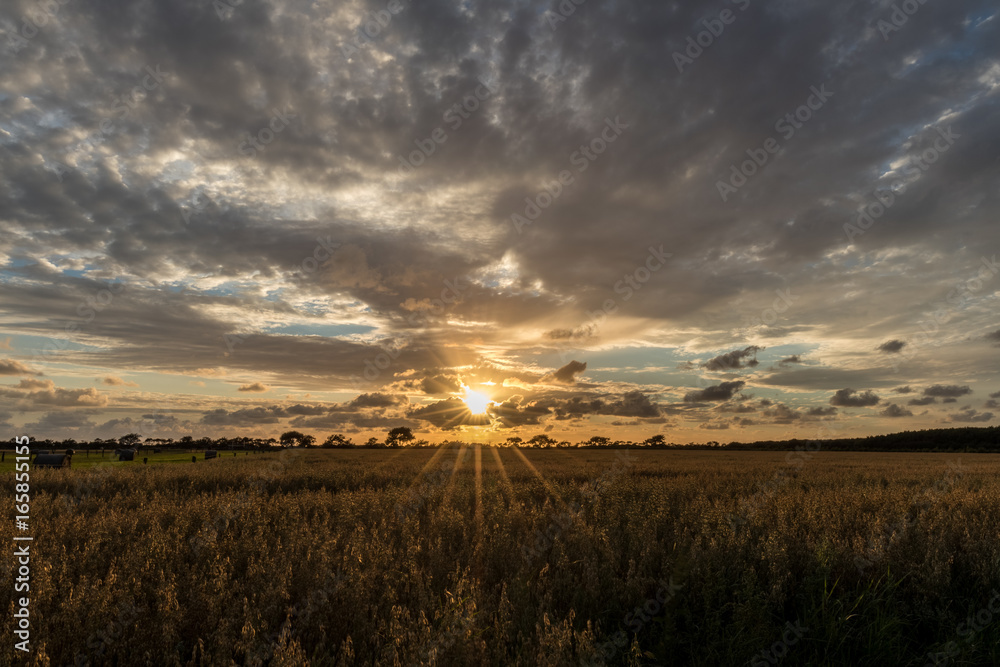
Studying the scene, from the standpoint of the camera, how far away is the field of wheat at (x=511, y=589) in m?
4.02

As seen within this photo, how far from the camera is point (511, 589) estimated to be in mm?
5133

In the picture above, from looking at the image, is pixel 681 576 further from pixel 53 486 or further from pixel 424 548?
pixel 53 486

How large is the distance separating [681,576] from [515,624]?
7.10 ft

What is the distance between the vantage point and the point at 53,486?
577 inches

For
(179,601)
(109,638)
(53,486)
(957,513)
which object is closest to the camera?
(109,638)

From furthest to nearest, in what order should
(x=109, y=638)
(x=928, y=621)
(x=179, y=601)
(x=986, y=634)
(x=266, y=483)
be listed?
(x=266, y=483) < (x=928, y=621) < (x=986, y=634) < (x=179, y=601) < (x=109, y=638)

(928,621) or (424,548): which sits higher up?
(424,548)

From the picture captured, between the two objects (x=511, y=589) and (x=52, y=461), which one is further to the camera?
(x=52, y=461)

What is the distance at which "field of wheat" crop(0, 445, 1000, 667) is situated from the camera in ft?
13.2

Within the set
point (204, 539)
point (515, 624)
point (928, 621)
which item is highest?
point (204, 539)

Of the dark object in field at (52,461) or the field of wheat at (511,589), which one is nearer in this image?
the field of wheat at (511,589)

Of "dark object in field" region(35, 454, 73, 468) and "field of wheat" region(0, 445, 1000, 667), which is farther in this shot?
"dark object in field" region(35, 454, 73, 468)

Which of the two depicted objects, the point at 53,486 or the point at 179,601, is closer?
the point at 179,601

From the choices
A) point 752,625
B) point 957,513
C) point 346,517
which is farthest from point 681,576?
point 957,513
